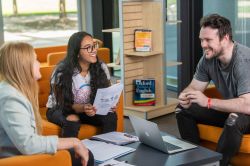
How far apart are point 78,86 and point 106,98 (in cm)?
36

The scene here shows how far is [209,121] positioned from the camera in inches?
137

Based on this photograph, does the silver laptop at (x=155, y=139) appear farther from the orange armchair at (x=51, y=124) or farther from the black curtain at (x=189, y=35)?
the black curtain at (x=189, y=35)

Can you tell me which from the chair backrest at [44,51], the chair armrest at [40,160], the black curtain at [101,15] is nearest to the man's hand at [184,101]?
the chair armrest at [40,160]

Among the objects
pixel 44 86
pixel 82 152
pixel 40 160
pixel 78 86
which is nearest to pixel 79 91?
pixel 78 86

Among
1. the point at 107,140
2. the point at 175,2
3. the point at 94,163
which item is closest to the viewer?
the point at 94,163

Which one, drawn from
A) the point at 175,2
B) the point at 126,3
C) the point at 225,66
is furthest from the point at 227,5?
the point at 225,66

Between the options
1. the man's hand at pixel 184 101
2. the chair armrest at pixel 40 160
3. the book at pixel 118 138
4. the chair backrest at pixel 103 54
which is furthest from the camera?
the chair backrest at pixel 103 54

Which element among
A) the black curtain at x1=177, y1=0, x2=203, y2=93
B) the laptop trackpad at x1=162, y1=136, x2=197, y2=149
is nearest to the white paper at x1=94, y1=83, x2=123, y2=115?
the laptop trackpad at x1=162, y1=136, x2=197, y2=149

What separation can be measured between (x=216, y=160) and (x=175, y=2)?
3762 mm

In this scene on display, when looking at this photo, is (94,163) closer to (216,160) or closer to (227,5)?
(216,160)

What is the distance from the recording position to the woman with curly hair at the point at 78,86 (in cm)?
355

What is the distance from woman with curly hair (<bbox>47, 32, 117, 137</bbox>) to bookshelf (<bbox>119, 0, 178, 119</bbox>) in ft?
4.44

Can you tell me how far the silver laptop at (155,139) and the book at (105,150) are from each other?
5.1 inches

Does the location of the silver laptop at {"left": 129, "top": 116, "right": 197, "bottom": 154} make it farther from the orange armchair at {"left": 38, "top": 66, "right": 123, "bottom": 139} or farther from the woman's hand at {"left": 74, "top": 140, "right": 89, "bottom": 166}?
the orange armchair at {"left": 38, "top": 66, "right": 123, "bottom": 139}
